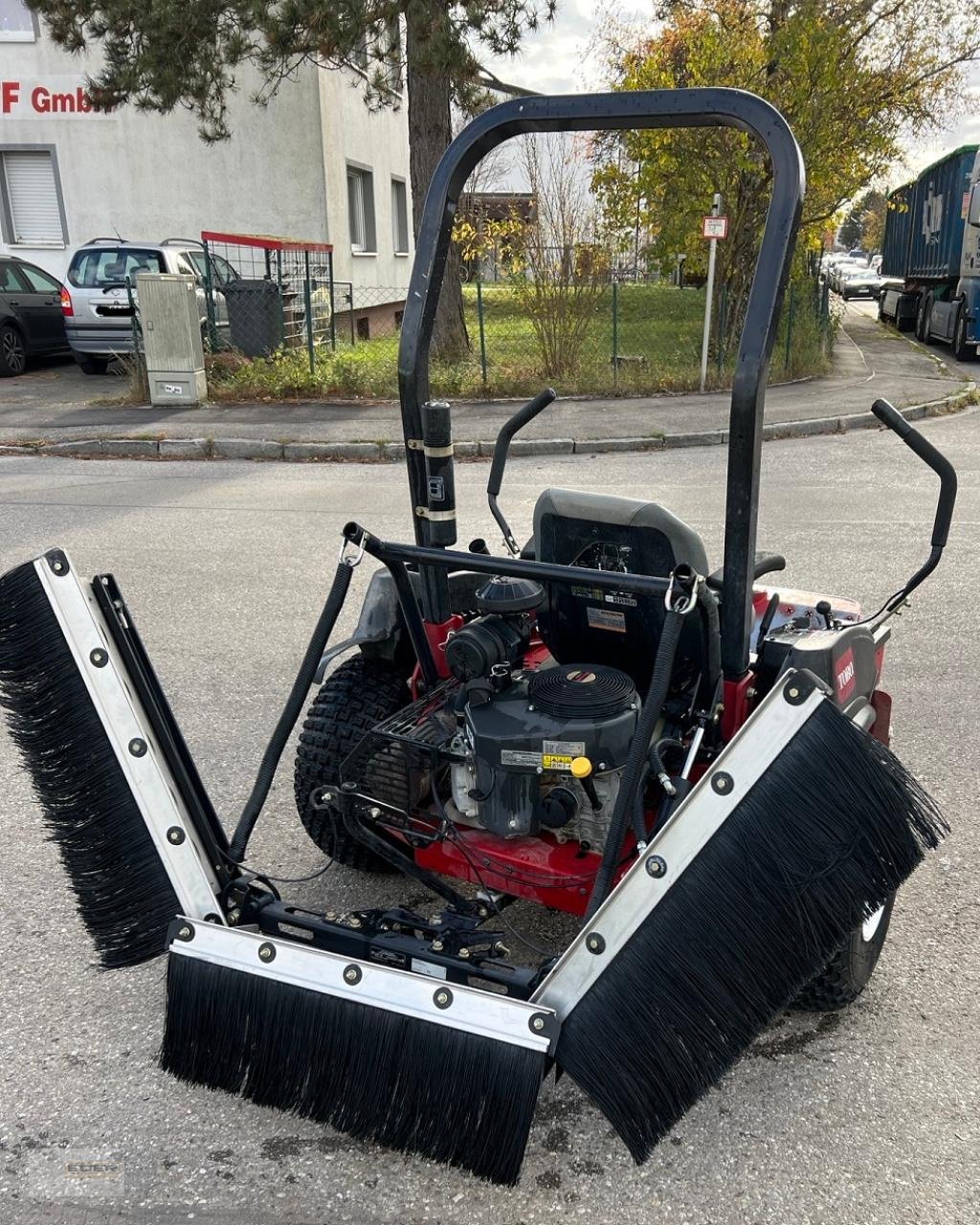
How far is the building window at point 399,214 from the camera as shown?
2373cm

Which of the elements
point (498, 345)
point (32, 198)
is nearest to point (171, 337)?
point (498, 345)

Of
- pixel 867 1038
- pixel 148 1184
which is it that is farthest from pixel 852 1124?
pixel 148 1184

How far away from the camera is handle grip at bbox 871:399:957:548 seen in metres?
2.79

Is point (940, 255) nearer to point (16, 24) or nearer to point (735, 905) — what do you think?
point (16, 24)

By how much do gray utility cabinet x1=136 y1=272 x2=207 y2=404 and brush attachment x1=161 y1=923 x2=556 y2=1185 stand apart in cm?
1085

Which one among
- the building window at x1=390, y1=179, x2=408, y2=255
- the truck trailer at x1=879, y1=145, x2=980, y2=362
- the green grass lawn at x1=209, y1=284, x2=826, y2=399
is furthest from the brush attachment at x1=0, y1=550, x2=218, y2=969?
the building window at x1=390, y1=179, x2=408, y2=255

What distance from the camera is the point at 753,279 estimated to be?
2.15 metres

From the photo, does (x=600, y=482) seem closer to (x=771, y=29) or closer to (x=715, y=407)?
(x=715, y=407)

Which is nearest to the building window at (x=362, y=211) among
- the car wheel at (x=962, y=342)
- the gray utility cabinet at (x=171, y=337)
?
the gray utility cabinet at (x=171, y=337)

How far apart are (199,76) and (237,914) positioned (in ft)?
43.5

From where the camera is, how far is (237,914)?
2.38m

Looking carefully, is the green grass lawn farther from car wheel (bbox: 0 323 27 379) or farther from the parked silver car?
car wheel (bbox: 0 323 27 379)

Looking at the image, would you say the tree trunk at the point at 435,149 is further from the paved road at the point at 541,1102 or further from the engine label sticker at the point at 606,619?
the engine label sticker at the point at 606,619

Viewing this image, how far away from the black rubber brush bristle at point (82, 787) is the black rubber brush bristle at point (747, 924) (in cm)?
98
